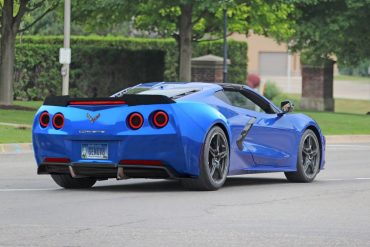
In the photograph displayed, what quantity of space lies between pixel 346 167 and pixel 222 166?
548 cm

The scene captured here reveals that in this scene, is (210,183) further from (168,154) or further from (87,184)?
(87,184)

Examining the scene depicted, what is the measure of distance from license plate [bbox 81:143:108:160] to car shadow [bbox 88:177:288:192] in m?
0.62

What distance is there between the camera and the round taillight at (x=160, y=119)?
11344 mm

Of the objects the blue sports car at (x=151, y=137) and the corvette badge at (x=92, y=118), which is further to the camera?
the corvette badge at (x=92, y=118)

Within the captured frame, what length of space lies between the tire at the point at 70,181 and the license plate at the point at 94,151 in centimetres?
65

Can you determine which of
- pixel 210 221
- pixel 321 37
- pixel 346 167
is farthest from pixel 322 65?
pixel 210 221

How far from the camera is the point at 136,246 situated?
7.67m

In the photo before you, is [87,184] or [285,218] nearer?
[285,218]

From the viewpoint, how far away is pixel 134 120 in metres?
11.4

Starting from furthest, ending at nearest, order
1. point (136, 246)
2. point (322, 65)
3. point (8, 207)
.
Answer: point (322, 65), point (8, 207), point (136, 246)

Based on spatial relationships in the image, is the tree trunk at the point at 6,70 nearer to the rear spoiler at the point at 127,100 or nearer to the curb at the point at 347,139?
the curb at the point at 347,139

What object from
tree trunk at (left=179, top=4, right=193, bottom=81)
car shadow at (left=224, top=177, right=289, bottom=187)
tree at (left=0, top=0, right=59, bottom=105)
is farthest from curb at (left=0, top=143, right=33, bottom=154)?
tree trunk at (left=179, top=4, right=193, bottom=81)

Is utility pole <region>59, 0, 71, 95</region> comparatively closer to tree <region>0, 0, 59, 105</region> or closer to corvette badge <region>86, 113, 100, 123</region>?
tree <region>0, 0, 59, 105</region>

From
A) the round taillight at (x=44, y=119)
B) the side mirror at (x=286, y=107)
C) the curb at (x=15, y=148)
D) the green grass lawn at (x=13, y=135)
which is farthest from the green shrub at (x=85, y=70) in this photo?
the round taillight at (x=44, y=119)
